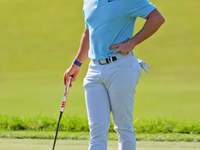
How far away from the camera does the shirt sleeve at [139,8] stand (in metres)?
1.87

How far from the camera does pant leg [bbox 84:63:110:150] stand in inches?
76.7

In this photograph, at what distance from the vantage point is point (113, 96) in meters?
1.92

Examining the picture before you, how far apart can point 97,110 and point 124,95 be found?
0.60 ft

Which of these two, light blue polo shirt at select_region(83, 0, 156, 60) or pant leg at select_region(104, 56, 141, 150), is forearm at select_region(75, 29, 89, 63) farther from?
pant leg at select_region(104, 56, 141, 150)

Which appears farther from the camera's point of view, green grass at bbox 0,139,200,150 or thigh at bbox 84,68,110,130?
green grass at bbox 0,139,200,150

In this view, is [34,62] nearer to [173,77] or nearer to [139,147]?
[173,77]

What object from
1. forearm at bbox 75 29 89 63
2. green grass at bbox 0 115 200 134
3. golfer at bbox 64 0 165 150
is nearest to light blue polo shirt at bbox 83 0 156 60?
golfer at bbox 64 0 165 150

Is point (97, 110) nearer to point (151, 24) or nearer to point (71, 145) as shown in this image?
point (151, 24)

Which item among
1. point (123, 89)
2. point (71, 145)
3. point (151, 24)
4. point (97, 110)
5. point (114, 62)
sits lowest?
point (71, 145)

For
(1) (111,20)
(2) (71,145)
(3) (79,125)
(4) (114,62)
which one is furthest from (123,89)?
(3) (79,125)

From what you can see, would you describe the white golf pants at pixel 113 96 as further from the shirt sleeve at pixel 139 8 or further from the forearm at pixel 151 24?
the shirt sleeve at pixel 139 8

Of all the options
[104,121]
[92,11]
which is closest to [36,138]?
[104,121]

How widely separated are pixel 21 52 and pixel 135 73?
12.1 ft

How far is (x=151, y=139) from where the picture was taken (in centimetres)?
316
